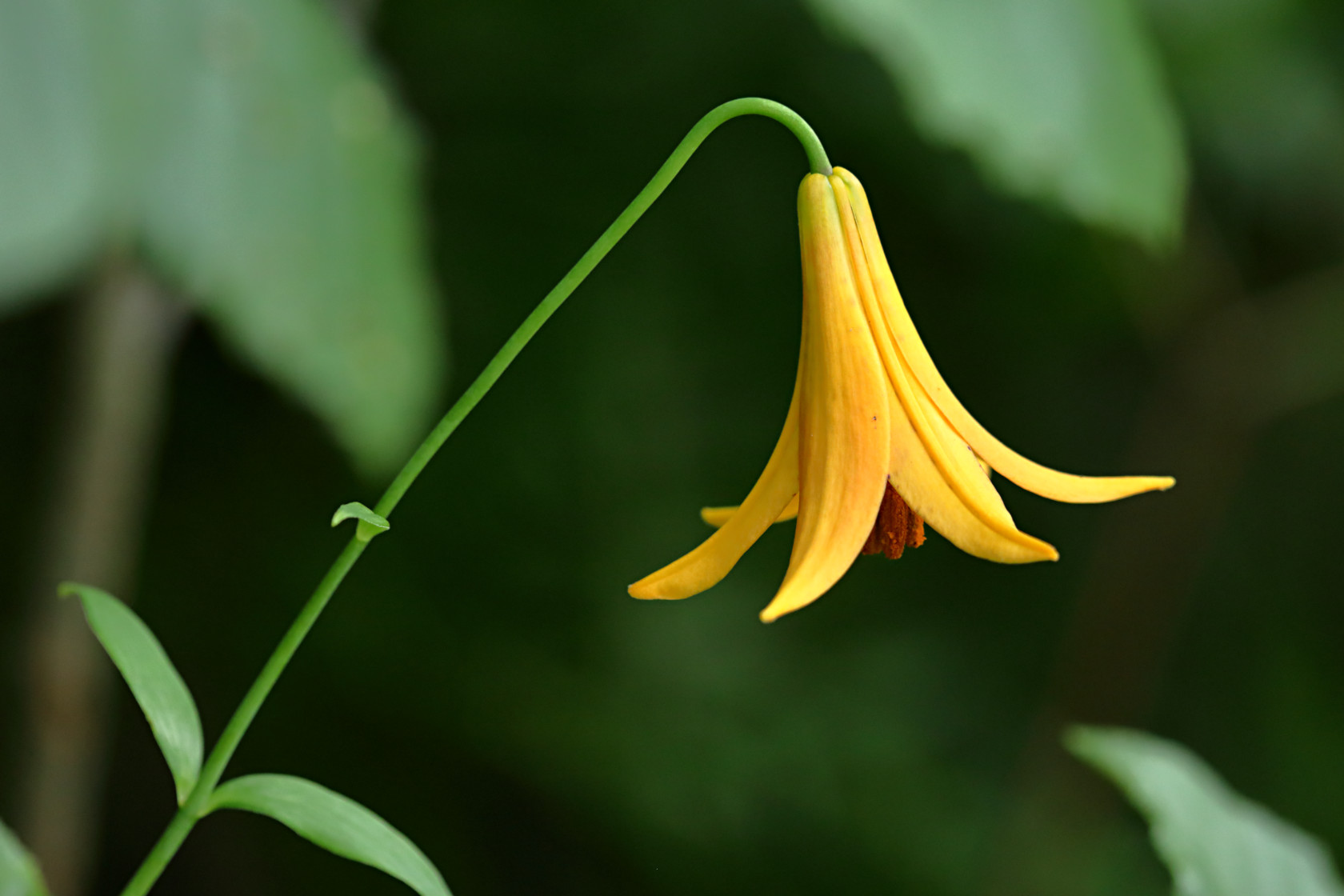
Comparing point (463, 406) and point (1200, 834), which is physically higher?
point (1200, 834)

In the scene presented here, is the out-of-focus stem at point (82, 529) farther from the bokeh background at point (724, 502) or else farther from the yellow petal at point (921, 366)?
the yellow petal at point (921, 366)

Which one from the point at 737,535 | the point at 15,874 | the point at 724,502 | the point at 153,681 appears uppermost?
the point at 724,502

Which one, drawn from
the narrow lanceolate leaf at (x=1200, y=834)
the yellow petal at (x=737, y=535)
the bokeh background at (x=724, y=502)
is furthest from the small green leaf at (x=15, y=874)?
the bokeh background at (x=724, y=502)

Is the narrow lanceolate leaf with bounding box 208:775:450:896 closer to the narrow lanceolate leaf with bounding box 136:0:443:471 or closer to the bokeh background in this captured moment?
the narrow lanceolate leaf with bounding box 136:0:443:471

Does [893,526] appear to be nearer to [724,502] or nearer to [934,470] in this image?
[934,470]

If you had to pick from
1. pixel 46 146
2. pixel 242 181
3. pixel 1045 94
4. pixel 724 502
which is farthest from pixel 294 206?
pixel 724 502

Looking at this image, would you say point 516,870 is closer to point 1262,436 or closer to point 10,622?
point 10,622

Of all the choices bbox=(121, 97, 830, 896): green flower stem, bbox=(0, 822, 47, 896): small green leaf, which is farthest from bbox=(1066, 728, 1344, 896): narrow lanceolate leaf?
bbox=(0, 822, 47, 896): small green leaf
